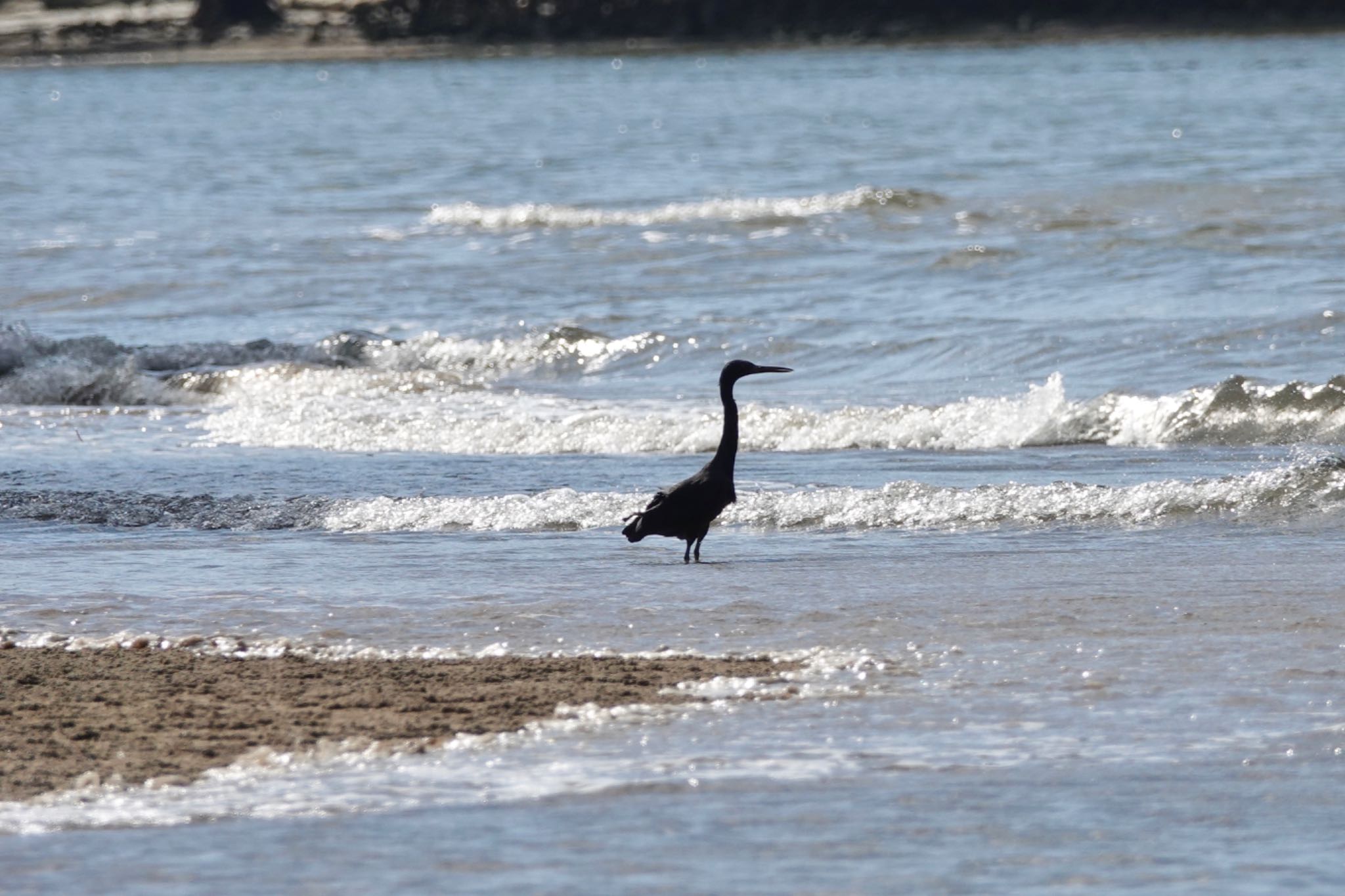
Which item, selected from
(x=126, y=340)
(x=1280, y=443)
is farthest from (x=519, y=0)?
(x=1280, y=443)

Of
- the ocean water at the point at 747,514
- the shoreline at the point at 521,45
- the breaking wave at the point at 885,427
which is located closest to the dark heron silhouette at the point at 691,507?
the ocean water at the point at 747,514

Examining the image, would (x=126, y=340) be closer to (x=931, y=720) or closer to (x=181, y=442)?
(x=181, y=442)

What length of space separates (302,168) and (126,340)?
62.0 ft

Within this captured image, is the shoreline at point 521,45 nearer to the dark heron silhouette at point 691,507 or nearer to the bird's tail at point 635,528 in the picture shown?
the dark heron silhouette at point 691,507

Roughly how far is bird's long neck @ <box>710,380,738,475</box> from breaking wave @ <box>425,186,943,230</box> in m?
13.8

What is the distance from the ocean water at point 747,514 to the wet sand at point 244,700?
161 millimetres

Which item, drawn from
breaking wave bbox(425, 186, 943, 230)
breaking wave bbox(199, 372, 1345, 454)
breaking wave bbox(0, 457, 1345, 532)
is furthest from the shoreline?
breaking wave bbox(0, 457, 1345, 532)

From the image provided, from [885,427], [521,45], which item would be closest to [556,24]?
[521,45]

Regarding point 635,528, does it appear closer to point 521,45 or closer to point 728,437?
point 728,437

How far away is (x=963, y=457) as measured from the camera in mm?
10031

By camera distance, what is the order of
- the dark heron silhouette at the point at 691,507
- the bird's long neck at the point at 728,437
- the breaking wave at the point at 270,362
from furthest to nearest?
the breaking wave at the point at 270,362 < the bird's long neck at the point at 728,437 < the dark heron silhouette at the point at 691,507

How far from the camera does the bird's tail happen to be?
7.62 metres

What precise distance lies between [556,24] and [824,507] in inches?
3335

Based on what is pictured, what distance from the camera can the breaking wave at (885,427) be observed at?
34.3 feet
